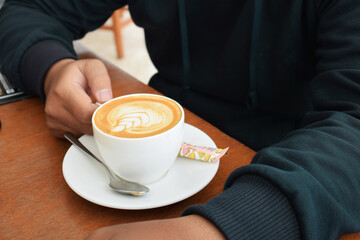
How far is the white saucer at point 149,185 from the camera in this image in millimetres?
394

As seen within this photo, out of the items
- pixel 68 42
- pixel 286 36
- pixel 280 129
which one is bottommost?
pixel 280 129

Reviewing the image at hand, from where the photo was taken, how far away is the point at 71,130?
1.88 feet

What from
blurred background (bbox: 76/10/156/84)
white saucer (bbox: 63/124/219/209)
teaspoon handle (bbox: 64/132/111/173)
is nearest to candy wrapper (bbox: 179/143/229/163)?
white saucer (bbox: 63/124/219/209)

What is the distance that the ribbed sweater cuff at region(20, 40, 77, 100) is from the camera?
0.68 m

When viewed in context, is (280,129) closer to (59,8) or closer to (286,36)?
(286,36)

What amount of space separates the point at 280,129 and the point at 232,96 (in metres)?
0.14

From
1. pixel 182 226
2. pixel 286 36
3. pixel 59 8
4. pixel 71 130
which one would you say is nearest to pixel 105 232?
pixel 182 226

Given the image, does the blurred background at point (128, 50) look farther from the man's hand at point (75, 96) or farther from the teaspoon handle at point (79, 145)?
the teaspoon handle at point (79, 145)

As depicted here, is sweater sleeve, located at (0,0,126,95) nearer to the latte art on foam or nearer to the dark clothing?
the dark clothing

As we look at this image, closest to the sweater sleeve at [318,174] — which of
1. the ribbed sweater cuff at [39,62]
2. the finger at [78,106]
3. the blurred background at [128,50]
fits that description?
the finger at [78,106]

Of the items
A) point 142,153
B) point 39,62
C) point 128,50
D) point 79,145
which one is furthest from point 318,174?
point 128,50

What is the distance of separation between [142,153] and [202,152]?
0.32ft

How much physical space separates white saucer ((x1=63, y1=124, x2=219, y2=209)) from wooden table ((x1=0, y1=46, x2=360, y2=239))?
0.07 feet

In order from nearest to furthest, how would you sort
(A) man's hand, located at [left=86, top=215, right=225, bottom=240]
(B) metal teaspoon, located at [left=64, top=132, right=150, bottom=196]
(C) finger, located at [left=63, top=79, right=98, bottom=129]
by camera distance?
(A) man's hand, located at [left=86, top=215, right=225, bottom=240] → (B) metal teaspoon, located at [left=64, top=132, right=150, bottom=196] → (C) finger, located at [left=63, top=79, right=98, bottom=129]
